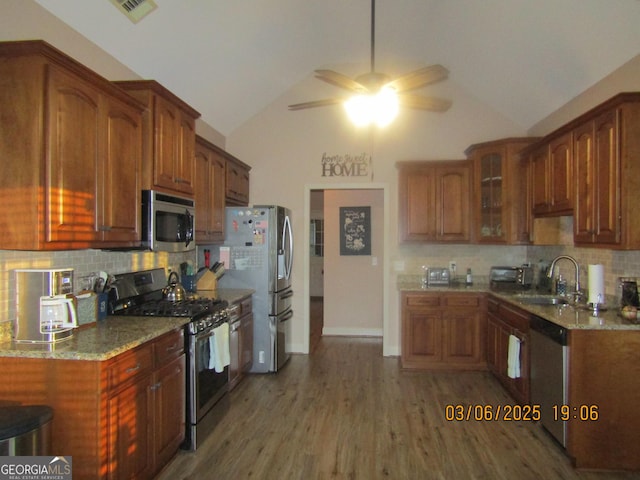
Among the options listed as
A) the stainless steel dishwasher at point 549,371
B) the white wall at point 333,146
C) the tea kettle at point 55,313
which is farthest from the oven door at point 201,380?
the stainless steel dishwasher at point 549,371

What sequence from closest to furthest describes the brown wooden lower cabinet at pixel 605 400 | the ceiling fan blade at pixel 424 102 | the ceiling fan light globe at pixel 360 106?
1. the brown wooden lower cabinet at pixel 605 400
2. the ceiling fan light globe at pixel 360 106
3. the ceiling fan blade at pixel 424 102

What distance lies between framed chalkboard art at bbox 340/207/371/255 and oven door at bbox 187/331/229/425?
10.9 ft

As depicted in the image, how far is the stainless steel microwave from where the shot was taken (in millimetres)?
2578

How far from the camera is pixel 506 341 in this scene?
3576 mm

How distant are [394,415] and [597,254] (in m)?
2.21

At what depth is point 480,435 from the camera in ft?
9.49

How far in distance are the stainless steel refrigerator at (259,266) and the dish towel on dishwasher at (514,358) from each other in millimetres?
2284

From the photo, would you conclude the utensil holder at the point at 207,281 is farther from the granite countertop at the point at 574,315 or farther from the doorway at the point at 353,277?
the granite countertop at the point at 574,315

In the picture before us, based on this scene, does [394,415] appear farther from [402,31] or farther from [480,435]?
[402,31]

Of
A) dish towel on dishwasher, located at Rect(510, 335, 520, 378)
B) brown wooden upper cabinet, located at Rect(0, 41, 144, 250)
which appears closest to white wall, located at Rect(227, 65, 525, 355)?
dish towel on dishwasher, located at Rect(510, 335, 520, 378)

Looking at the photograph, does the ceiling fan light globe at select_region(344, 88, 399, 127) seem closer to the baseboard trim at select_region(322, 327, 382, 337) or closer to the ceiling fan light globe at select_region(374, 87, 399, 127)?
the ceiling fan light globe at select_region(374, 87, 399, 127)

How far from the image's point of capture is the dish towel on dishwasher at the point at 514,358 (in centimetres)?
324

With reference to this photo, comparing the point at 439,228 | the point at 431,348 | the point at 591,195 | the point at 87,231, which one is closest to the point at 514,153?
the point at 439,228

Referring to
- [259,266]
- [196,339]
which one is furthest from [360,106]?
[259,266]
